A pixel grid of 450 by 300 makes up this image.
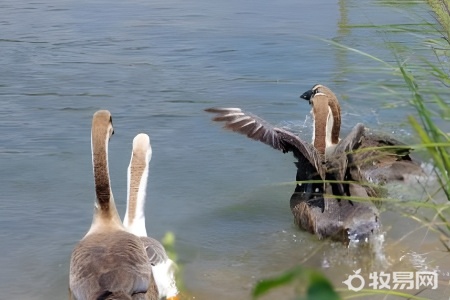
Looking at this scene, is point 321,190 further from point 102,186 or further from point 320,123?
point 102,186

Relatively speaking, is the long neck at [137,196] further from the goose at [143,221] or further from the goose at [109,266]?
the goose at [109,266]

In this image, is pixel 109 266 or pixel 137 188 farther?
pixel 137 188

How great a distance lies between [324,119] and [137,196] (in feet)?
6.47

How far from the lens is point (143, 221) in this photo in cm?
690

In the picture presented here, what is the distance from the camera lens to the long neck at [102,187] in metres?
6.05

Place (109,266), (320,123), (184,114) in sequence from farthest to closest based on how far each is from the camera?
(184,114)
(320,123)
(109,266)

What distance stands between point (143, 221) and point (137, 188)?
1.14ft

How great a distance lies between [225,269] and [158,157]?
3.01 m

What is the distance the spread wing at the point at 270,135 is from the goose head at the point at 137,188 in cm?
82

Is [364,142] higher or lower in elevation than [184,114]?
higher

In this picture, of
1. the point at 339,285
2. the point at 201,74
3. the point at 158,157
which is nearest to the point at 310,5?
the point at 201,74

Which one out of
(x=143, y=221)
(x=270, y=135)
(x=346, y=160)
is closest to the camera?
(x=346, y=160)

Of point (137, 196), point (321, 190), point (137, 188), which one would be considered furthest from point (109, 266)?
point (321, 190)

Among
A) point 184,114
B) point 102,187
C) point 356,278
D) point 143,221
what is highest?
point 102,187
